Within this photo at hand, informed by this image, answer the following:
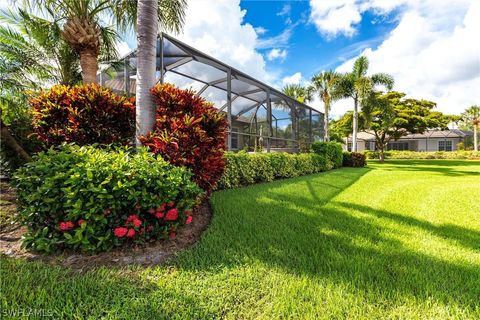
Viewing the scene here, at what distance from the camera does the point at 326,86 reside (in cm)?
2166

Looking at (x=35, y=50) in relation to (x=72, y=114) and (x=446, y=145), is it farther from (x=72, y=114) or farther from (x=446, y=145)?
(x=446, y=145)

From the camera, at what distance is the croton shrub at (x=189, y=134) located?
323 cm

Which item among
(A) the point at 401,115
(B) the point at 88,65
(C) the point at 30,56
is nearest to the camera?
(B) the point at 88,65

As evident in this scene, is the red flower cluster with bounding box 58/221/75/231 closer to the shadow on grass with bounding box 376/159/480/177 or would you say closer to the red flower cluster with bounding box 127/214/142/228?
the red flower cluster with bounding box 127/214/142/228

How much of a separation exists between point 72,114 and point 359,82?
811 inches

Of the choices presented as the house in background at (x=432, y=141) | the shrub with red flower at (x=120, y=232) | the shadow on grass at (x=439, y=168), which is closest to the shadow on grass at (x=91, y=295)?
the shrub with red flower at (x=120, y=232)

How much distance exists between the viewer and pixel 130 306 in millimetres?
1665

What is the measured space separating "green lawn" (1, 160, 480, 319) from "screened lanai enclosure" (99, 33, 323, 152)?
9.52 ft

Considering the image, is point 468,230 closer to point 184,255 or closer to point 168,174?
point 184,255

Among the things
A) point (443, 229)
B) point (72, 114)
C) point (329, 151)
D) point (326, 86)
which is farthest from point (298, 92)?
point (72, 114)

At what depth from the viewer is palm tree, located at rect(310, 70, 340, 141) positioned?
2031 cm

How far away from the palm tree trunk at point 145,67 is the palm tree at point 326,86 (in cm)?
1816

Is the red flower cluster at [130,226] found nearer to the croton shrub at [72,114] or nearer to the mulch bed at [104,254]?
the mulch bed at [104,254]

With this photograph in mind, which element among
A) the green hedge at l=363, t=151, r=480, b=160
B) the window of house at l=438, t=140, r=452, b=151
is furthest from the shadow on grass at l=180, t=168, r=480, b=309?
the window of house at l=438, t=140, r=452, b=151
